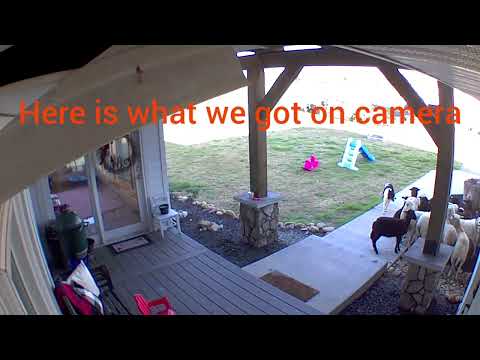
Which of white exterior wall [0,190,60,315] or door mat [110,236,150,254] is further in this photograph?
door mat [110,236,150,254]

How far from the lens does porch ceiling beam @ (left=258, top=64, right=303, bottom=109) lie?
14.6 feet

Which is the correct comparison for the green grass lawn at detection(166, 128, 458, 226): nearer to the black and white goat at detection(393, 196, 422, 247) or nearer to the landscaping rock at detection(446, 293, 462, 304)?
the black and white goat at detection(393, 196, 422, 247)

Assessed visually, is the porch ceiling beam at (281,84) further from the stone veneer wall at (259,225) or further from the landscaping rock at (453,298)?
the landscaping rock at (453,298)

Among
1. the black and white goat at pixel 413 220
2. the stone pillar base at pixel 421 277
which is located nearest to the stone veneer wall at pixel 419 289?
the stone pillar base at pixel 421 277

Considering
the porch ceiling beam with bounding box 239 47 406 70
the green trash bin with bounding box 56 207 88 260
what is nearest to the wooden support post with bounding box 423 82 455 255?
the porch ceiling beam with bounding box 239 47 406 70

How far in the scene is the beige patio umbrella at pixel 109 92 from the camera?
42.4 inches

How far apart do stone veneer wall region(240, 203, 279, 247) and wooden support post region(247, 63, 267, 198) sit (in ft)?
0.93

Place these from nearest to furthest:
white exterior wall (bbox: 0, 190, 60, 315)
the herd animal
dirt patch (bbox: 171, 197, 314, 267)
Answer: white exterior wall (bbox: 0, 190, 60, 315), the herd animal, dirt patch (bbox: 171, 197, 314, 267)

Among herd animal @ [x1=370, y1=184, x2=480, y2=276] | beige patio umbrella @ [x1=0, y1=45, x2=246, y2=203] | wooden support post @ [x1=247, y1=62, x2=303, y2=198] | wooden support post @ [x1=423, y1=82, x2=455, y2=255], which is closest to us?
beige patio umbrella @ [x1=0, y1=45, x2=246, y2=203]

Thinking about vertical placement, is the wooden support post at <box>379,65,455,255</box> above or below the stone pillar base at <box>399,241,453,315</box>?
above

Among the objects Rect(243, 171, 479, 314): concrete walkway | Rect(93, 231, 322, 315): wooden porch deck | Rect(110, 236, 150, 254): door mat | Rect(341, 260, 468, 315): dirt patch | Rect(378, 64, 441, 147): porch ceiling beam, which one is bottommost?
Rect(341, 260, 468, 315): dirt patch
